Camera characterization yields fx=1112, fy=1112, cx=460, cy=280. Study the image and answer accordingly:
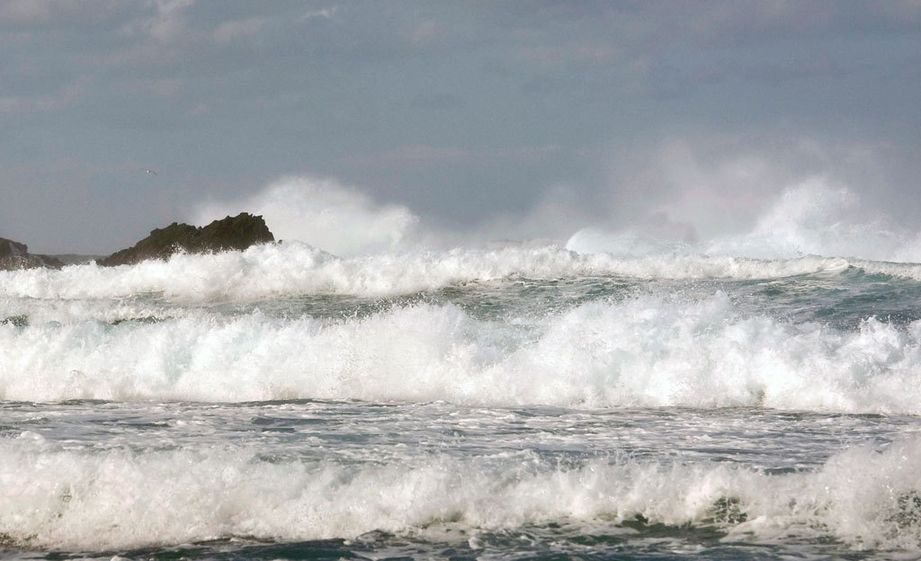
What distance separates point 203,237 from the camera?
35.7 meters

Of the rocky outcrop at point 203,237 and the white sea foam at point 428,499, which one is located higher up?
the rocky outcrop at point 203,237

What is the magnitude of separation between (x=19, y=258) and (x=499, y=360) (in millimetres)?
35162

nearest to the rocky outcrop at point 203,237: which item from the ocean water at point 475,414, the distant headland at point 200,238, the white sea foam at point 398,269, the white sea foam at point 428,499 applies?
the distant headland at point 200,238

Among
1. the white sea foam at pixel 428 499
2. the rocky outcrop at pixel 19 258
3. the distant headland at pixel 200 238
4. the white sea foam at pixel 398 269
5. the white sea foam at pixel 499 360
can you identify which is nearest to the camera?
the white sea foam at pixel 428 499

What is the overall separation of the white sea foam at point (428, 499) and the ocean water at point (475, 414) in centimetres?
2

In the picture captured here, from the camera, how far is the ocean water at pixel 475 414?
7.13 meters

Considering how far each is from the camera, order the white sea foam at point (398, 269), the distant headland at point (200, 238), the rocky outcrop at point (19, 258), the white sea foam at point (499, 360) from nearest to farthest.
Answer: the white sea foam at point (499, 360) → the white sea foam at point (398, 269) → the distant headland at point (200, 238) → the rocky outcrop at point (19, 258)

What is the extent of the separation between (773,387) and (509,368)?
3384mm

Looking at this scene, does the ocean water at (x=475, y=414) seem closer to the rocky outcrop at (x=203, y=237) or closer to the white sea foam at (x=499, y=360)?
the white sea foam at (x=499, y=360)

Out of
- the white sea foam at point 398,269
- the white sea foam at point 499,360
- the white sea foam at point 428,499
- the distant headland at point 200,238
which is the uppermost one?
the distant headland at point 200,238

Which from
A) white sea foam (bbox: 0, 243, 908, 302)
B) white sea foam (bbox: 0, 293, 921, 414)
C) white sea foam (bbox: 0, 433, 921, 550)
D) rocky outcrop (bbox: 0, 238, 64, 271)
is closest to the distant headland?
white sea foam (bbox: 0, 243, 908, 302)

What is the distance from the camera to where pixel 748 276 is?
922 inches

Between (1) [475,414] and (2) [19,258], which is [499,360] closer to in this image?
(1) [475,414]

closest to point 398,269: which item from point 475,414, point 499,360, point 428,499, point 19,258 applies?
point 499,360
